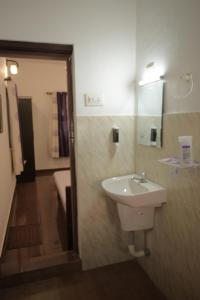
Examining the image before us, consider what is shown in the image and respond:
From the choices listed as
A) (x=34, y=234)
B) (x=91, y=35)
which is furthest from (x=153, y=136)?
(x=34, y=234)

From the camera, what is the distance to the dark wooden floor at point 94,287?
1.69 metres

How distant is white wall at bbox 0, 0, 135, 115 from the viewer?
63.1 inches

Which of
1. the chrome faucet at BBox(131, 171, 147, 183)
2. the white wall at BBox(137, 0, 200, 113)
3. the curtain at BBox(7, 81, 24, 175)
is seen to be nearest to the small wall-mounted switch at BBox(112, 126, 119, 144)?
the chrome faucet at BBox(131, 171, 147, 183)

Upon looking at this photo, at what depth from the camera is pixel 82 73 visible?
175 cm

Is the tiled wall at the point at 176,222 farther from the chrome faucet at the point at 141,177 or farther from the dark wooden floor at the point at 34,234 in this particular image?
the dark wooden floor at the point at 34,234

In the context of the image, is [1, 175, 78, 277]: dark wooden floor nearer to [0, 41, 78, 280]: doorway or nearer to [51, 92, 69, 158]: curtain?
[0, 41, 78, 280]: doorway

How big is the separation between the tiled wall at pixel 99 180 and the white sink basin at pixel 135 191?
0.13 m

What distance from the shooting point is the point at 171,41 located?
4.69 ft

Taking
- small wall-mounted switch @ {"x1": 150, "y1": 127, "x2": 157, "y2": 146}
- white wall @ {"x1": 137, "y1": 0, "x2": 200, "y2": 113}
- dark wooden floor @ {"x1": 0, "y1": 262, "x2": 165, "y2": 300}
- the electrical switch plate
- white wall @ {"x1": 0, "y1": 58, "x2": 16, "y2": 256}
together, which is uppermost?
white wall @ {"x1": 137, "y1": 0, "x2": 200, "y2": 113}

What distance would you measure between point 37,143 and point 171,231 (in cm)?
433

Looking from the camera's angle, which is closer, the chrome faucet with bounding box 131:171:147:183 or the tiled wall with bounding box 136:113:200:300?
the tiled wall with bounding box 136:113:200:300

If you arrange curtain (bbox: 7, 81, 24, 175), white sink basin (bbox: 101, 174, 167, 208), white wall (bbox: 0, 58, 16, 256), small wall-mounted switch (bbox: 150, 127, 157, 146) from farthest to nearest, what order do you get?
curtain (bbox: 7, 81, 24, 175), white wall (bbox: 0, 58, 16, 256), small wall-mounted switch (bbox: 150, 127, 157, 146), white sink basin (bbox: 101, 174, 167, 208)

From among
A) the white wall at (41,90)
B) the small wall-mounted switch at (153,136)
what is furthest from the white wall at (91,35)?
the white wall at (41,90)

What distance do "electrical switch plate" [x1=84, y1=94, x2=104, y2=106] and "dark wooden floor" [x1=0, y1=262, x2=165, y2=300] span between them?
1.52 m
